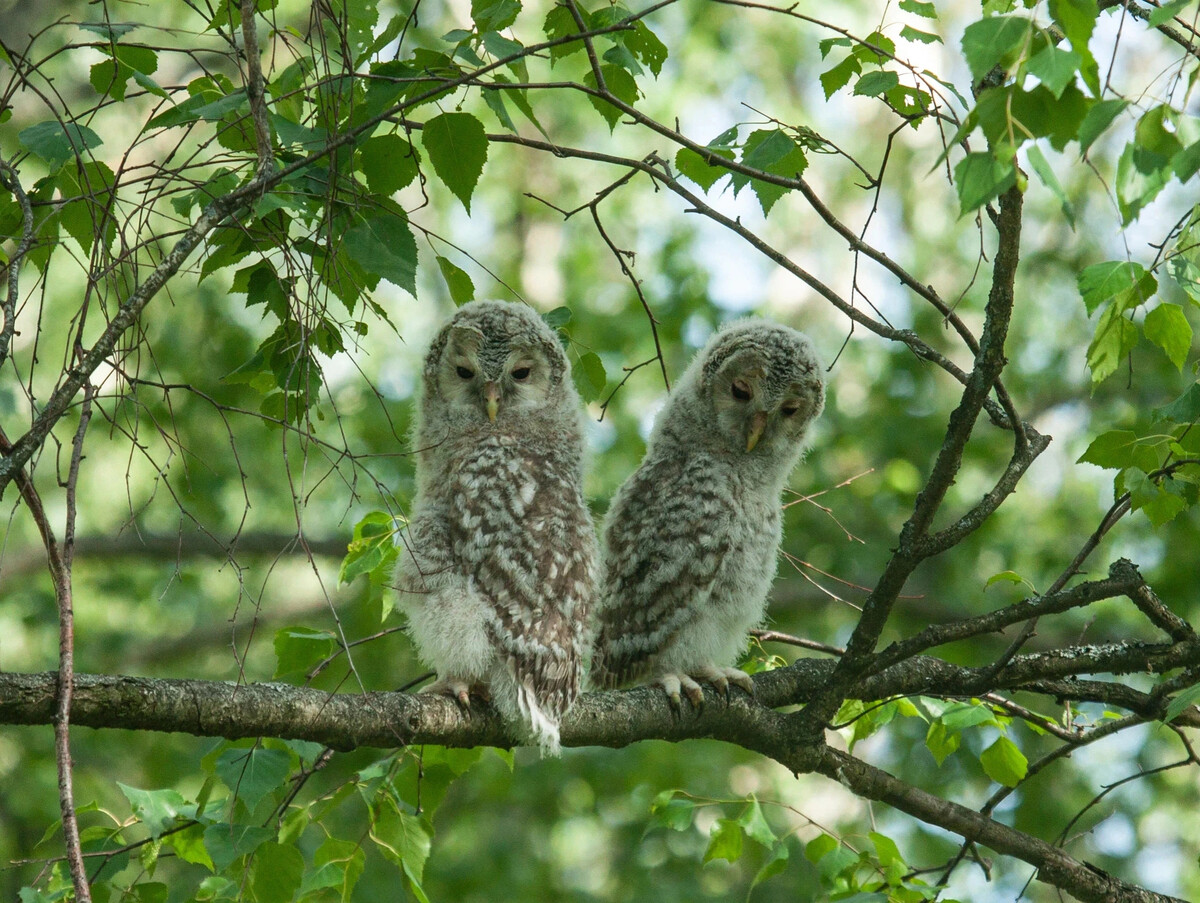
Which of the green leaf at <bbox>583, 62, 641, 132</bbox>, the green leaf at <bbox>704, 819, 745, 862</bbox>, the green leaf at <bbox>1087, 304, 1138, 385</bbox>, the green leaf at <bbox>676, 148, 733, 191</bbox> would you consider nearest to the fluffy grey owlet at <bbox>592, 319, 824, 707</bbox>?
the green leaf at <bbox>704, 819, 745, 862</bbox>

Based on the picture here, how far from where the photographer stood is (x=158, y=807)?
107 inches

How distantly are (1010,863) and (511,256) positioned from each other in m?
8.56

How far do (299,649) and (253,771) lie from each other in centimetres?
61

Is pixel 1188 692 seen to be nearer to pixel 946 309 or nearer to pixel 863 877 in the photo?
pixel 946 309

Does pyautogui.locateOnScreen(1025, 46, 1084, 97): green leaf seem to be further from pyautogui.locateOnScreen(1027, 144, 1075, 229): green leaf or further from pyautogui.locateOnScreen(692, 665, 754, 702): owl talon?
pyautogui.locateOnScreen(692, 665, 754, 702): owl talon

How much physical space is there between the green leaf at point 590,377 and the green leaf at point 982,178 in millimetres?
1818

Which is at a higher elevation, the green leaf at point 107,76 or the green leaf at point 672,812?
the green leaf at point 107,76

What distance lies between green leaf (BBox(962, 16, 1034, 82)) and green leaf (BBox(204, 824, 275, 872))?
2046 millimetres

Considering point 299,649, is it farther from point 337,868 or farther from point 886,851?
point 886,851

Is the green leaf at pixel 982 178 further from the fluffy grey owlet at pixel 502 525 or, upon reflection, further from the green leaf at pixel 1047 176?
the fluffy grey owlet at pixel 502 525

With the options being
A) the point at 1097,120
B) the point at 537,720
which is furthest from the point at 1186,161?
the point at 537,720

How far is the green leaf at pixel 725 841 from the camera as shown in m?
3.36

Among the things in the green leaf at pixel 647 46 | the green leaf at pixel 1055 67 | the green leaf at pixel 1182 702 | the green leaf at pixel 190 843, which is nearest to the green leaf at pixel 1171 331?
the green leaf at pixel 1182 702

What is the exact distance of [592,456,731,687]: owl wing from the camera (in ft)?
11.7
